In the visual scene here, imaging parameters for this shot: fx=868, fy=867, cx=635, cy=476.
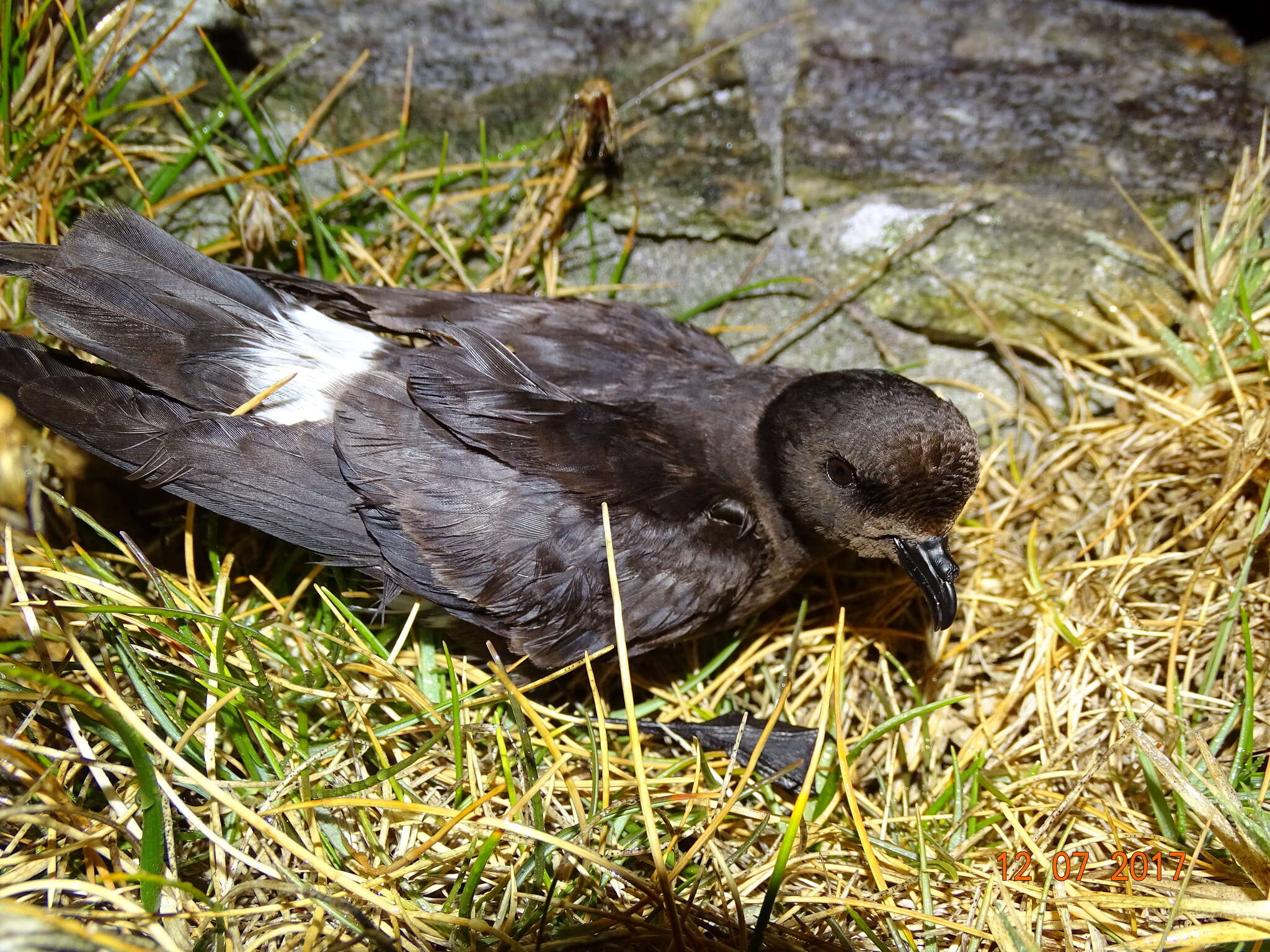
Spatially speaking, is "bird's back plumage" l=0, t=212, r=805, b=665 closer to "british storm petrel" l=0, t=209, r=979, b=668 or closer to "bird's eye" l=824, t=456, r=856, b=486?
"british storm petrel" l=0, t=209, r=979, b=668

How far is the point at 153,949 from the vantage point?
1.51m

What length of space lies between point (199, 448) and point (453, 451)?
0.61m

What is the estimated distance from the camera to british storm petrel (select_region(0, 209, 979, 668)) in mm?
2104

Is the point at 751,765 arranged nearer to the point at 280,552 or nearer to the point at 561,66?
the point at 280,552

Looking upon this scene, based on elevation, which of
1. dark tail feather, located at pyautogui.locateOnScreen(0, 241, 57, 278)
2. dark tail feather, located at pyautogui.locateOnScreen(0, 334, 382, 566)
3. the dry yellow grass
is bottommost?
the dry yellow grass

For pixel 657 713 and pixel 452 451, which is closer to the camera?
pixel 452 451

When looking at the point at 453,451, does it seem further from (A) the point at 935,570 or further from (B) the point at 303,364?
(A) the point at 935,570
